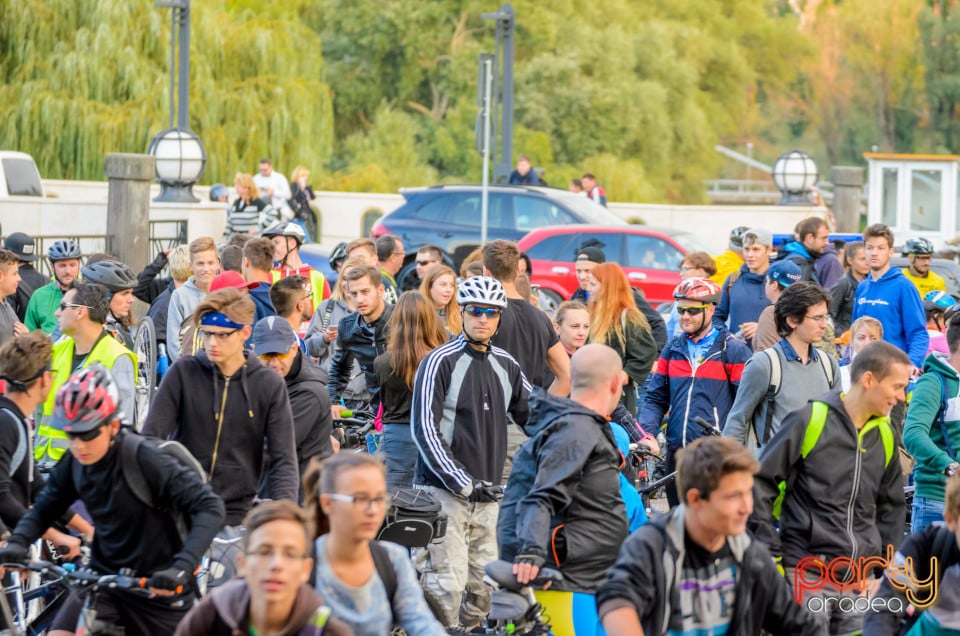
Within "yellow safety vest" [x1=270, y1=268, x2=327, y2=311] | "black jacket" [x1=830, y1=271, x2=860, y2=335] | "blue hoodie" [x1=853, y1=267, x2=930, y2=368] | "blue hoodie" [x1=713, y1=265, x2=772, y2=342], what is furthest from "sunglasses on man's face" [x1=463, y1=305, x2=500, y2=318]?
"black jacket" [x1=830, y1=271, x2=860, y2=335]

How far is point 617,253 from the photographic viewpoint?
2106cm

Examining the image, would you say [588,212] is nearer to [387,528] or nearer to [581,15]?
[387,528]

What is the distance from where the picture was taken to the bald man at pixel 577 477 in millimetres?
6090

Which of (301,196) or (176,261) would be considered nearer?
(176,261)

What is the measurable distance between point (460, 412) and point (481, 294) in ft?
1.97

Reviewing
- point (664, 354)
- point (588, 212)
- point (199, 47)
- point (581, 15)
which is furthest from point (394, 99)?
point (664, 354)

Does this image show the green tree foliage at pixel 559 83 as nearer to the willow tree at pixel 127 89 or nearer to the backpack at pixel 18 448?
the willow tree at pixel 127 89

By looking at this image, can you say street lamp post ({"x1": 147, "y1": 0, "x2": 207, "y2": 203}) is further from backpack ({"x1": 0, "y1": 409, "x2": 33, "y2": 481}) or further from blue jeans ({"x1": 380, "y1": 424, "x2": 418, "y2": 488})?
backpack ({"x1": 0, "y1": 409, "x2": 33, "y2": 481})

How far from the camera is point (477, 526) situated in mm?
8023

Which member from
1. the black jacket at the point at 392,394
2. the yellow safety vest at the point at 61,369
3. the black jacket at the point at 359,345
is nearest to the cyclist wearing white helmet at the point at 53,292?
the black jacket at the point at 359,345

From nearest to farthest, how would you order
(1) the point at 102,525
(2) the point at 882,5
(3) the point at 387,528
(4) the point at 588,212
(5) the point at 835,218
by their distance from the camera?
(1) the point at 102,525, (3) the point at 387,528, (4) the point at 588,212, (5) the point at 835,218, (2) the point at 882,5

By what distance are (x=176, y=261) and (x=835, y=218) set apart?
18.9 metres

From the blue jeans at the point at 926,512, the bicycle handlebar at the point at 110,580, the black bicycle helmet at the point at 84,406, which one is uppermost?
the black bicycle helmet at the point at 84,406

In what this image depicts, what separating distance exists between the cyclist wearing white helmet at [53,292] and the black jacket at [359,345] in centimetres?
236
